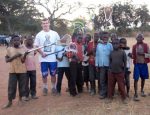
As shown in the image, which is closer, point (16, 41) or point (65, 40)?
point (16, 41)

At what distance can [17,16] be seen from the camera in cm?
5228

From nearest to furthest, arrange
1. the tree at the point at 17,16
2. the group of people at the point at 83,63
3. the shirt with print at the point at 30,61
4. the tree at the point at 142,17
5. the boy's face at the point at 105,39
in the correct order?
the group of people at the point at 83,63 → the boy's face at the point at 105,39 → the shirt with print at the point at 30,61 → the tree at the point at 142,17 → the tree at the point at 17,16

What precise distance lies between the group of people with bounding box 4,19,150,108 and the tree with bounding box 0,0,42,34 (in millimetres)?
43394

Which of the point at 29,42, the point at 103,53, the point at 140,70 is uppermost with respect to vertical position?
the point at 29,42

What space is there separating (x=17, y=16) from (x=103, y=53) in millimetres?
45429

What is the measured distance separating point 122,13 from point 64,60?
33.2 metres

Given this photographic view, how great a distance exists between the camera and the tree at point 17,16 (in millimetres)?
51562

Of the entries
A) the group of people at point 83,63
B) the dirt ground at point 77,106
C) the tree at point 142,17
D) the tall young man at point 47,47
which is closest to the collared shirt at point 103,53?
the group of people at point 83,63

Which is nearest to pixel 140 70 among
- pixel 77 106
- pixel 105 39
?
pixel 105 39

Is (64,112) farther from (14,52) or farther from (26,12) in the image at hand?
(26,12)

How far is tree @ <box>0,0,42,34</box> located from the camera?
169 feet

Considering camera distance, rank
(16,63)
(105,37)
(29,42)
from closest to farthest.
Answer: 1. (105,37)
2. (16,63)
3. (29,42)

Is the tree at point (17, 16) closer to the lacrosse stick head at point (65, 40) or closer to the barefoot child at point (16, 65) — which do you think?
the lacrosse stick head at point (65, 40)

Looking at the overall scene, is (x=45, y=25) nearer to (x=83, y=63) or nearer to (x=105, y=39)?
(x=83, y=63)
